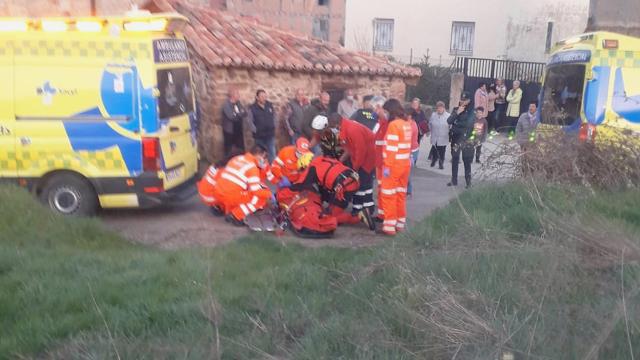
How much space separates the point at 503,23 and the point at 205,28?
2085 centimetres

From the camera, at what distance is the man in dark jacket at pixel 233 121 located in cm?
1182

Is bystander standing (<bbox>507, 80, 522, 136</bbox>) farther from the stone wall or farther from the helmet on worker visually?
the helmet on worker

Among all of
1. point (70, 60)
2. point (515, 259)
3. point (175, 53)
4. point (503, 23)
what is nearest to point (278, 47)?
point (175, 53)

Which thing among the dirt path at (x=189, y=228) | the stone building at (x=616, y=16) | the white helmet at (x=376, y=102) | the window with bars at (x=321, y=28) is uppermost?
the window with bars at (x=321, y=28)

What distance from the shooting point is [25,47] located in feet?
25.8

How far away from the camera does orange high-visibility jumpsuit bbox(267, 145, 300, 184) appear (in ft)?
27.0

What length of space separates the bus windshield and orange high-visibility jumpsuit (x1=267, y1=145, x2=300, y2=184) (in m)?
3.99

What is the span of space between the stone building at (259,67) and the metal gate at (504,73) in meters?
7.24

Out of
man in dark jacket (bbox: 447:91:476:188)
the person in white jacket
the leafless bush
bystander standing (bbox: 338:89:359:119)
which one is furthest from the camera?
bystander standing (bbox: 338:89:359:119)

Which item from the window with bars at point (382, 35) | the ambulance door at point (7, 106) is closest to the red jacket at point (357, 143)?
the ambulance door at point (7, 106)

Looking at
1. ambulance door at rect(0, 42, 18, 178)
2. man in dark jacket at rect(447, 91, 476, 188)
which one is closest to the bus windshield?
man in dark jacket at rect(447, 91, 476, 188)

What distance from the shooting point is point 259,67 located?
1276 centimetres

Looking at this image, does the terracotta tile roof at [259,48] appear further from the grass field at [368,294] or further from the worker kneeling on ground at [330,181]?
the grass field at [368,294]

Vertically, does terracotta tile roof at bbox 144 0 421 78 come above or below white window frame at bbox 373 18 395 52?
below
